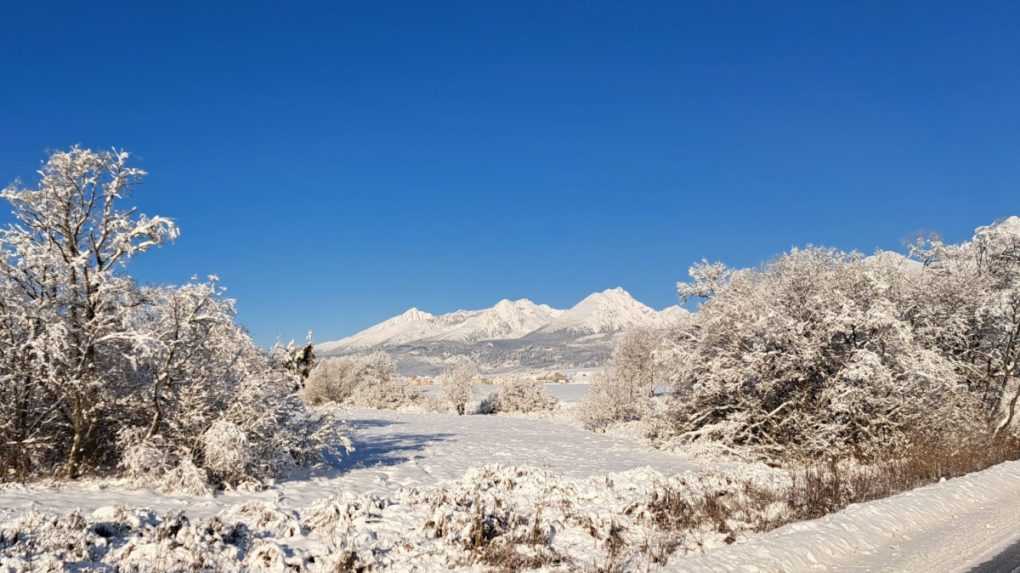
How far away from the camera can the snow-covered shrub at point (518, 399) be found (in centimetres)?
3741

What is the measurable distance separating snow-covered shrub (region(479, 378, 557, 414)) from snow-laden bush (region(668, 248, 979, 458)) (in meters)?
19.0

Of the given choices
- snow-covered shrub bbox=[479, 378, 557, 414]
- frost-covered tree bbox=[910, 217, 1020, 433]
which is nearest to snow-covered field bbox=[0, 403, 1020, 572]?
frost-covered tree bbox=[910, 217, 1020, 433]

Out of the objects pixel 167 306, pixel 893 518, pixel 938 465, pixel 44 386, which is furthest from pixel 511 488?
pixel 938 465

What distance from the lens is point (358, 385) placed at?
39938mm

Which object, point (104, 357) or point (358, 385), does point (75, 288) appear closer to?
point (104, 357)

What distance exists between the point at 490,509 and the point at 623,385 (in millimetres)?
20458

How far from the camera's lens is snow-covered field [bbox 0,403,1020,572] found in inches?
293

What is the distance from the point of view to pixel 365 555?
753 cm

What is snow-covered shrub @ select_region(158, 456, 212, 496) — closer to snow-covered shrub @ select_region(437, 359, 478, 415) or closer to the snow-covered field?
the snow-covered field

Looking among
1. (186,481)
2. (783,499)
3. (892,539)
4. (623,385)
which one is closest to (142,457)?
(186,481)

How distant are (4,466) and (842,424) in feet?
61.8

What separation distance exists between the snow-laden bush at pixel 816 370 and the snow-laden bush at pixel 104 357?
12388mm

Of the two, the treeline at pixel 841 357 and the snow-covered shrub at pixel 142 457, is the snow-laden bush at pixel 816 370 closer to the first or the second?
the treeline at pixel 841 357

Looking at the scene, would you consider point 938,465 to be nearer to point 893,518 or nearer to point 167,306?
point 893,518
